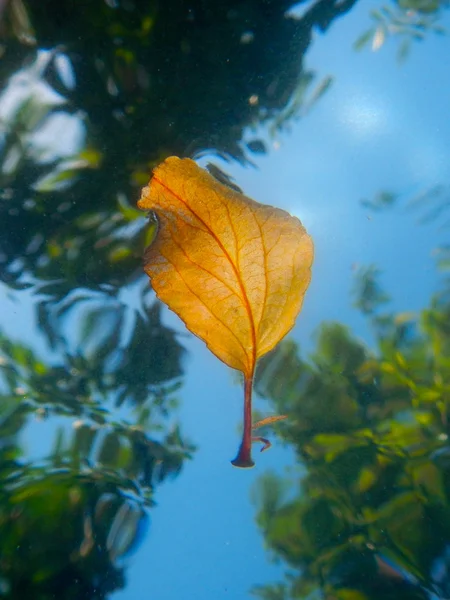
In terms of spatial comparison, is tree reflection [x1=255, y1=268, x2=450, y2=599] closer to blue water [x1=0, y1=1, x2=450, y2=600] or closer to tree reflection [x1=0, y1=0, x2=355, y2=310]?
blue water [x1=0, y1=1, x2=450, y2=600]

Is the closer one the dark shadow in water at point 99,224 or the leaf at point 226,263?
the leaf at point 226,263

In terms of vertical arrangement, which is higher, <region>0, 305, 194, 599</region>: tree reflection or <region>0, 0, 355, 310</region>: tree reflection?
<region>0, 0, 355, 310</region>: tree reflection

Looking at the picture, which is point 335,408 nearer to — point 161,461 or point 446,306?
point 446,306

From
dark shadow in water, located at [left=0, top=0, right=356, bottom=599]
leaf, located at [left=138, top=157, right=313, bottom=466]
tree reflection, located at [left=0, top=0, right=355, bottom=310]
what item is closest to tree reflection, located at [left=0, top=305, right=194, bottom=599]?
dark shadow in water, located at [left=0, top=0, right=356, bottom=599]

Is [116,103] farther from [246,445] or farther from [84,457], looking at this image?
[84,457]

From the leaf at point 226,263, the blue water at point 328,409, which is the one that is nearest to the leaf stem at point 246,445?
the leaf at point 226,263

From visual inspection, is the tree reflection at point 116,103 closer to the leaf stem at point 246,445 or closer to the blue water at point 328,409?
the blue water at point 328,409

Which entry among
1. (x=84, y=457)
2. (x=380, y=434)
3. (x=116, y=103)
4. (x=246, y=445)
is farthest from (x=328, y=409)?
(x=116, y=103)

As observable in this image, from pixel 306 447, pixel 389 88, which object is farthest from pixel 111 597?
pixel 389 88
